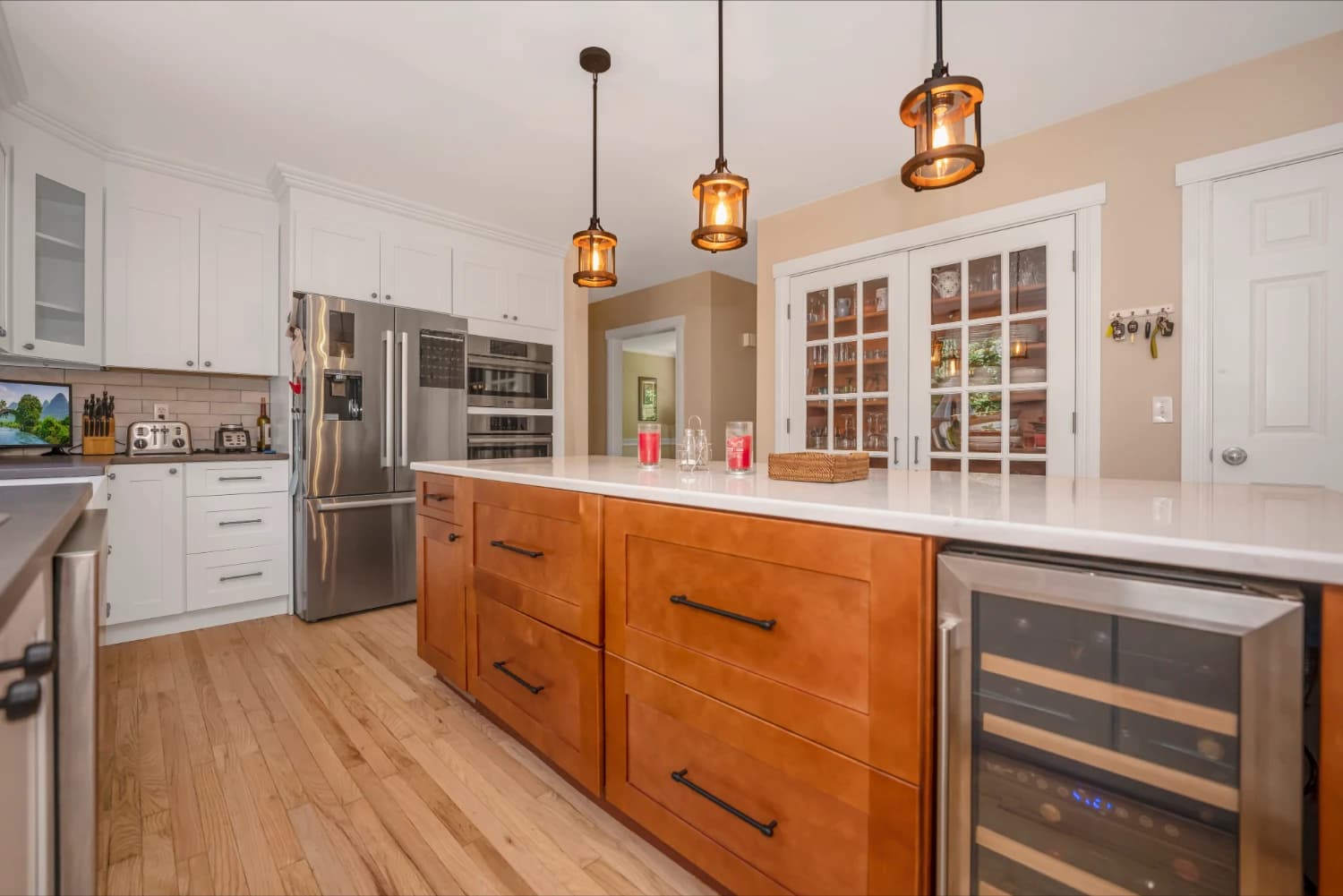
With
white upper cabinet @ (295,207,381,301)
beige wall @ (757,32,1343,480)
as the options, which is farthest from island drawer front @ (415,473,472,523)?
beige wall @ (757,32,1343,480)

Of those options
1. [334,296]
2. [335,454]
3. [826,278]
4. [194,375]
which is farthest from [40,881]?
[826,278]

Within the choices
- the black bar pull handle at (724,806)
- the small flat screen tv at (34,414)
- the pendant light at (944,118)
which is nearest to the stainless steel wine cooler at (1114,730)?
the black bar pull handle at (724,806)

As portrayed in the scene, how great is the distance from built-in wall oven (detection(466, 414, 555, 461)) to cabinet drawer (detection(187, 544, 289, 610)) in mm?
1272

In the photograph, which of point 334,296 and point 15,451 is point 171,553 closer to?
point 15,451

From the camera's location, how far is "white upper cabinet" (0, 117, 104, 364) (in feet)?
8.64

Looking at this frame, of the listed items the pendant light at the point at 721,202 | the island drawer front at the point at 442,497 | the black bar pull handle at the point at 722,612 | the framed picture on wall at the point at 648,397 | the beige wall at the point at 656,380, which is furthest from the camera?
the framed picture on wall at the point at 648,397

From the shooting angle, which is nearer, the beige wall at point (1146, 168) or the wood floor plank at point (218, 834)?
the wood floor plank at point (218, 834)

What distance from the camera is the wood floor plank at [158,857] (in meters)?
1.34

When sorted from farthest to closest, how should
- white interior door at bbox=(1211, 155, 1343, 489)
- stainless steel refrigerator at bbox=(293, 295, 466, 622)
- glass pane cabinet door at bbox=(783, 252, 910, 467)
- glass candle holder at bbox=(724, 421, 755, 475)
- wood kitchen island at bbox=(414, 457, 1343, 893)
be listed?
1. glass pane cabinet door at bbox=(783, 252, 910, 467)
2. stainless steel refrigerator at bbox=(293, 295, 466, 622)
3. white interior door at bbox=(1211, 155, 1343, 489)
4. glass candle holder at bbox=(724, 421, 755, 475)
5. wood kitchen island at bbox=(414, 457, 1343, 893)

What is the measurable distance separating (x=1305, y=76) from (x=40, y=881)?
4204mm

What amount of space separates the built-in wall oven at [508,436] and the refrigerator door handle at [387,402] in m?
0.53

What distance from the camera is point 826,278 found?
12.6ft

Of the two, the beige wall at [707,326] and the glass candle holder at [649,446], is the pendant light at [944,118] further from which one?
the beige wall at [707,326]

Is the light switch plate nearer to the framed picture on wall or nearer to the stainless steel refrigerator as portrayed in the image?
the stainless steel refrigerator
